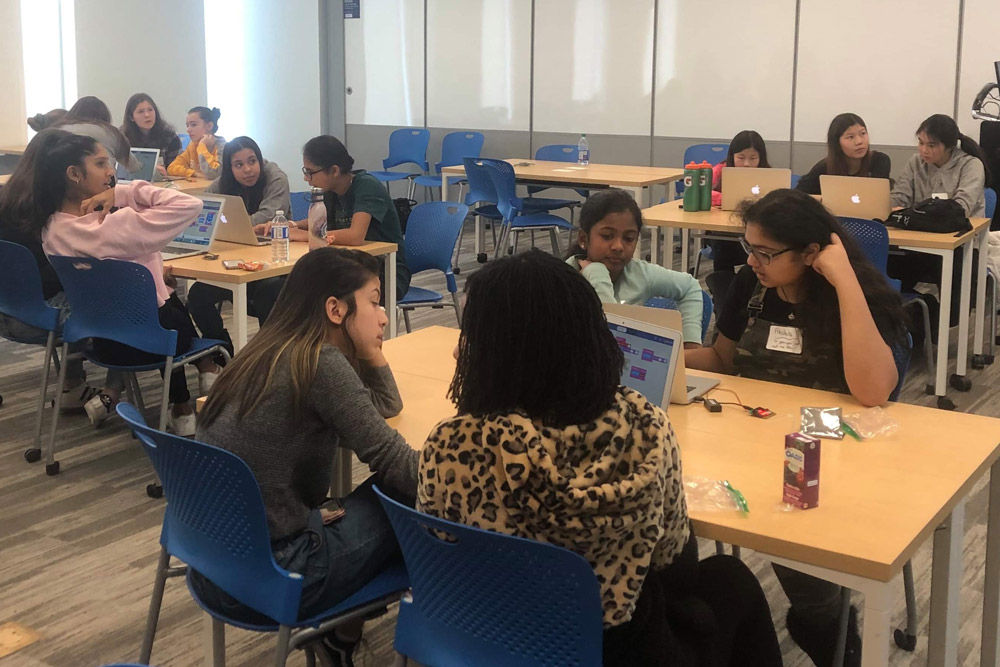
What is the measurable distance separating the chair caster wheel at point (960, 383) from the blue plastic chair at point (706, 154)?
2.96 meters

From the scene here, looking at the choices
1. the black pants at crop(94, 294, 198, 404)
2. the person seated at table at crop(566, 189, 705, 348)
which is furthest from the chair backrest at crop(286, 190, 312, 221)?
the person seated at table at crop(566, 189, 705, 348)

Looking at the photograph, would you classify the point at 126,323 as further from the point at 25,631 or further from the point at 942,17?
the point at 942,17

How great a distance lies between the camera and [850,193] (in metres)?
4.83

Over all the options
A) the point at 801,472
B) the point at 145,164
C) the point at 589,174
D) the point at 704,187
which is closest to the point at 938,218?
the point at 704,187

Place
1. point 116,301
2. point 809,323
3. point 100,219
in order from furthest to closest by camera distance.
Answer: point 100,219 < point 116,301 < point 809,323

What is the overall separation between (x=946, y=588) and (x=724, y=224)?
10.5 ft

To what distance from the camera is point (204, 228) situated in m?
4.33

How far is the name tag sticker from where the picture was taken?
8.45ft

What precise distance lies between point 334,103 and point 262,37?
95 centimetres

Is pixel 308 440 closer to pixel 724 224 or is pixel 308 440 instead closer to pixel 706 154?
pixel 724 224

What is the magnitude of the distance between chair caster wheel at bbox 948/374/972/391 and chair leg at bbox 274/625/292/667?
385 cm

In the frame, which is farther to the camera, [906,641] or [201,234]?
[201,234]

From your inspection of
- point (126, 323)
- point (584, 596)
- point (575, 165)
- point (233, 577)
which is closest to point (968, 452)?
point (584, 596)

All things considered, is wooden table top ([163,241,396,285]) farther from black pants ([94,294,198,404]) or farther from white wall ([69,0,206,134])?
white wall ([69,0,206,134])
